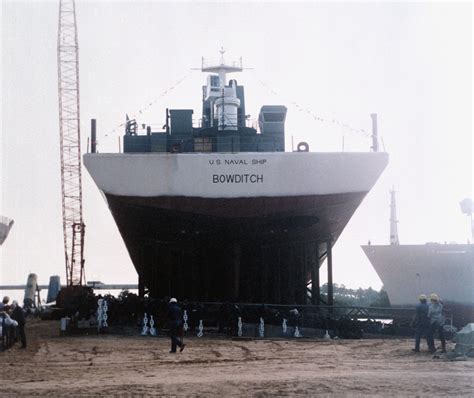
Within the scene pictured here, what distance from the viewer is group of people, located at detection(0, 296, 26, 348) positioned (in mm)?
14391

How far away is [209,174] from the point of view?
23.5 meters

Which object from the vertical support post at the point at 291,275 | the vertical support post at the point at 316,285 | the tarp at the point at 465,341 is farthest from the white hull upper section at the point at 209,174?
the tarp at the point at 465,341

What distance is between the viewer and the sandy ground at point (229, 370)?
8023 millimetres

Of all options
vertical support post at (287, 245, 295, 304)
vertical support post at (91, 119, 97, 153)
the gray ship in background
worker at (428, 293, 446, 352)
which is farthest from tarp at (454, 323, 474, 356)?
the gray ship in background

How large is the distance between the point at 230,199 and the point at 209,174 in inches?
45.2

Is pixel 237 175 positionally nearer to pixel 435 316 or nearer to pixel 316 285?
pixel 316 285

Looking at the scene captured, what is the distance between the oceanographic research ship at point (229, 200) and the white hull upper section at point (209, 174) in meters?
0.04

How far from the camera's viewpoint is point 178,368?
10.3m

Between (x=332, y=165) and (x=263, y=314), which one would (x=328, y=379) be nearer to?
(x=263, y=314)

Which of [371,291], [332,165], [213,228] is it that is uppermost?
[332,165]

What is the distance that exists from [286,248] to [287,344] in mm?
12097

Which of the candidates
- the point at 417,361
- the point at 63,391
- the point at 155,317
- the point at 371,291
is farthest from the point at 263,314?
the point at 371,291

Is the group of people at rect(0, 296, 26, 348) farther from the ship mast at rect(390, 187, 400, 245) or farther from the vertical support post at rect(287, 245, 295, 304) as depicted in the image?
the ship mast at rect(390, 187, 400, 245)

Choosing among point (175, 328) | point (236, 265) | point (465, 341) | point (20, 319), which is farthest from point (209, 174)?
point (465, 341)
